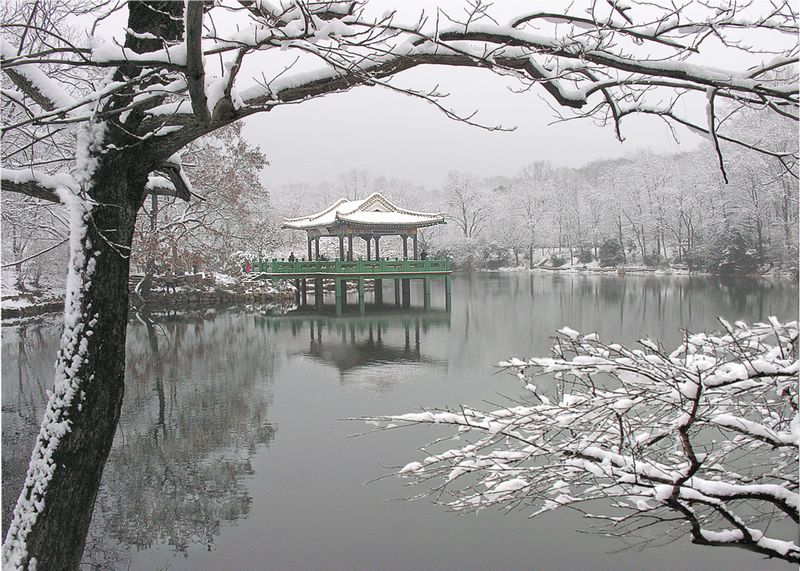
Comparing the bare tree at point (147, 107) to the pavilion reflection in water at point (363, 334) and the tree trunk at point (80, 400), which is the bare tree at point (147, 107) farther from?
the pavilion reflection in water at point (363, 334)

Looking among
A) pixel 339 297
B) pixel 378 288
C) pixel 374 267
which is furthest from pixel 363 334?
pixel 378 288

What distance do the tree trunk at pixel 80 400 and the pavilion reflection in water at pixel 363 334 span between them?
690cm

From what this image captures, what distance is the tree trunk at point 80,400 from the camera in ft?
7.09

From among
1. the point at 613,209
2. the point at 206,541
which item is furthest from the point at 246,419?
the point at 613,209

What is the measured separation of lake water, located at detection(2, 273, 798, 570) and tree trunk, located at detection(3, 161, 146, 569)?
5.93 ft

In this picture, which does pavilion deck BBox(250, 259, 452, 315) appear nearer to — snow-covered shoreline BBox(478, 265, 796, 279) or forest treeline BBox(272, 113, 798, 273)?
forest treeline BBox(272, 113, 798, 273)

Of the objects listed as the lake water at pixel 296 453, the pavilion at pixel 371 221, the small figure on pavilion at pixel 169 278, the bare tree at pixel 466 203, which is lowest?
the lake water at pixel 296 453

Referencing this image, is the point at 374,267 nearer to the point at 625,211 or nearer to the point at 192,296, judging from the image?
the point at 192,296

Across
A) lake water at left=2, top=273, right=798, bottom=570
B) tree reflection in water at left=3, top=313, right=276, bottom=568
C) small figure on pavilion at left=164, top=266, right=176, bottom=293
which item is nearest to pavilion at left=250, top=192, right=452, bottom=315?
small figure on pavilion at left=164, top=266, right=176, bottom=293

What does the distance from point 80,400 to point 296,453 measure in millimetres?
3702

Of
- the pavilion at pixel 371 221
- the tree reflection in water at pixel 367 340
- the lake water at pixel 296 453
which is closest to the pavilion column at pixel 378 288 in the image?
the pavilion at pixel 371 221

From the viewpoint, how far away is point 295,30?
1.78m

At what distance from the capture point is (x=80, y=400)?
7.31 feet

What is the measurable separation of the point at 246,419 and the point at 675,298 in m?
14.8
